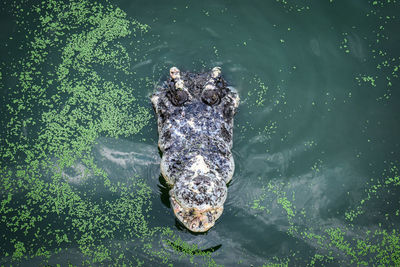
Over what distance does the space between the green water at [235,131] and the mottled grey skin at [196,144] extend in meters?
0.36

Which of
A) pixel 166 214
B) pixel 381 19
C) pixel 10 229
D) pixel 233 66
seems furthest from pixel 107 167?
pixel 381 19

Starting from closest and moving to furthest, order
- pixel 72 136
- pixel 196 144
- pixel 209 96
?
pixel 196 144
pixel 209 96
pixel 72 136

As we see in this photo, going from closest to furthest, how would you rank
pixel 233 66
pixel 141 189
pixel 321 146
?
1. pixel 141 189
2. pixel 321 146
3. pixel 233 66

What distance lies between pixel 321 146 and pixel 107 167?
3006mm

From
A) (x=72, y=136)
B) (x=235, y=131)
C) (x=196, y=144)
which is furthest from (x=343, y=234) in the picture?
(x=72, y=136)

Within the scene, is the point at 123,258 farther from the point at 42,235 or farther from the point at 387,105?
the point at 387,105

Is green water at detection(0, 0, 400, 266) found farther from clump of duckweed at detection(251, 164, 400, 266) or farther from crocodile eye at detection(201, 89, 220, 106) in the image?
crocodile eye at detection(201, 89, 220, 106)

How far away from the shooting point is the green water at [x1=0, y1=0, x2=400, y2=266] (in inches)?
211

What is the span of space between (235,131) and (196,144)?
101 centimetres

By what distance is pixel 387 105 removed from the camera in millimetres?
6258

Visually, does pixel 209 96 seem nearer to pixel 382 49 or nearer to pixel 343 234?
pixel 343 234

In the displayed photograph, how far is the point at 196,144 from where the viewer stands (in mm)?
5117

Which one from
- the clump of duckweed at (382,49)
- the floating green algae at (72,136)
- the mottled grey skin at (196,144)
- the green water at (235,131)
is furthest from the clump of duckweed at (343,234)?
the clump of duckweed at (382,49)

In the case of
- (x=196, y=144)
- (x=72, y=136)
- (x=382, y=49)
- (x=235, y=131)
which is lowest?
(x=72, y=136)
